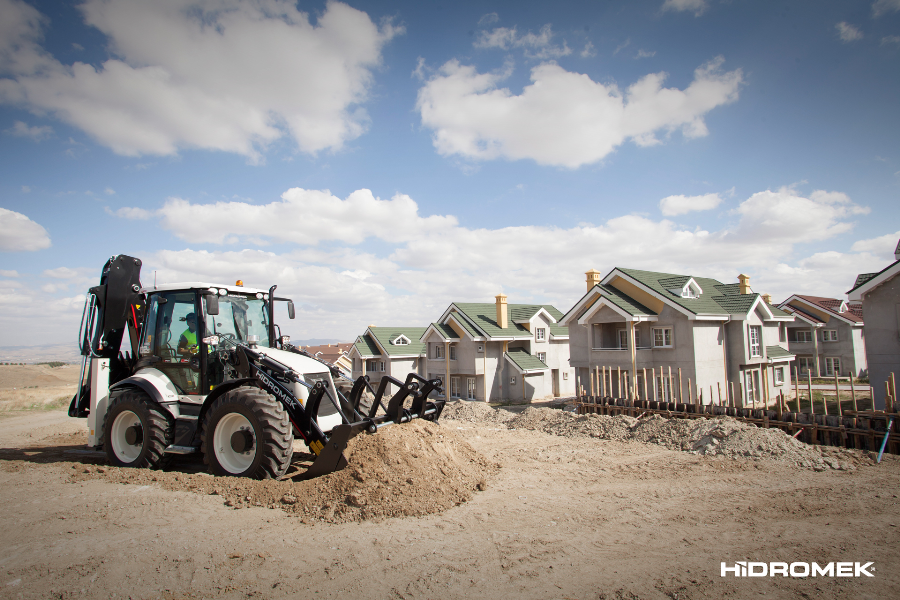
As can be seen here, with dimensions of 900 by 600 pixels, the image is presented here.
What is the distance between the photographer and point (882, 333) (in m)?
17.0

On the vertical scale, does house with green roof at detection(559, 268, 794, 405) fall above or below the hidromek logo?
above

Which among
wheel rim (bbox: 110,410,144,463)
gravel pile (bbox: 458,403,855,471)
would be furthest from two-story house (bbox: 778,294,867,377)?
wheel rim (bbox: 110,410,144,463)

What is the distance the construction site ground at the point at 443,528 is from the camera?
4.46 m

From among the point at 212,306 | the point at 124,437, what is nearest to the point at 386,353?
the point at 124,437

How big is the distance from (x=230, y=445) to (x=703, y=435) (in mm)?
11004

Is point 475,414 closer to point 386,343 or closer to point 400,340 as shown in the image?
point 386,343

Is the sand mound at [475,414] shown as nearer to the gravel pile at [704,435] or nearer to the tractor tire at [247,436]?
the gravel pile at [704,435]

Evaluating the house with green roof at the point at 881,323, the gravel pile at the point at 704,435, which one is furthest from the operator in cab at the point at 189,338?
the house with green roof at the point at 881,323

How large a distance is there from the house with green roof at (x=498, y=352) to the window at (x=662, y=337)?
1037 centimetres

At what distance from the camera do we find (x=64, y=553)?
4941mm

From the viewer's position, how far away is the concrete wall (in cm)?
1664

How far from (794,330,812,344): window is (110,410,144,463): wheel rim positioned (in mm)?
48487

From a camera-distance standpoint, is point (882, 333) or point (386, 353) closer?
point (882, 333)

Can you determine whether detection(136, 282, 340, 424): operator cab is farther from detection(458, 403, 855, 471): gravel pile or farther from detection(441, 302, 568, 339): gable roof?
detection(441, 302, 568, 339): gable roof
